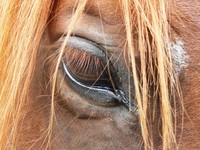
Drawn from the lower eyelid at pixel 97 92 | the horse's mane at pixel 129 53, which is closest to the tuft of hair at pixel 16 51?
the horse's mane at pixel 129 53

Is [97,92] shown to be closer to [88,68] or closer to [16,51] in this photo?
[88,68]

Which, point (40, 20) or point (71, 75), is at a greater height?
point (40, 20)

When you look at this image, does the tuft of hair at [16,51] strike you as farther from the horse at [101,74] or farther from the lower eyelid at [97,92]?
the lower eyelid at [97,92]

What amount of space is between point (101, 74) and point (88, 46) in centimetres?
6

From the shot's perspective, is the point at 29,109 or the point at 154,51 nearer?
the point at 154,51

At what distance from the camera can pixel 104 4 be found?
1.00 m

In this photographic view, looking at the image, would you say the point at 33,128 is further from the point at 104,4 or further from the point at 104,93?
the point at 104,4

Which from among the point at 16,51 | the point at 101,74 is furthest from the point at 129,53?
the point at 16,51

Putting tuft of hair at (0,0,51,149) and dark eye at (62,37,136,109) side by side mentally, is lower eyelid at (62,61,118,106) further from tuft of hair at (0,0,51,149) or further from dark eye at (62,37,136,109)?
tuft of hair at (0,0,51,149)

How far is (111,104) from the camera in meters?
1.00

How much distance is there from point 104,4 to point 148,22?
106 mm

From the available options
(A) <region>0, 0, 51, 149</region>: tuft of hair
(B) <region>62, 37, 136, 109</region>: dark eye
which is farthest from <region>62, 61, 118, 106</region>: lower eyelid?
(A) <region>0, 0, 51, 149</region>: tuft of hair

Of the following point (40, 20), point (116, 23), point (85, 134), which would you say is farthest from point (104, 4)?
point (85, 134)

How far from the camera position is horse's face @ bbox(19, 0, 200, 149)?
96 cm
